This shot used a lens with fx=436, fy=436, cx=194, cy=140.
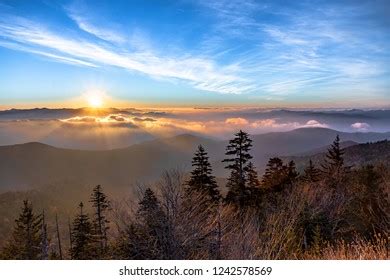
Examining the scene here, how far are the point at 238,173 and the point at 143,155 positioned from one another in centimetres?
409

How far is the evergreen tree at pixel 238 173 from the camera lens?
56.3 feet

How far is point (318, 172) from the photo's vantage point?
995 inches

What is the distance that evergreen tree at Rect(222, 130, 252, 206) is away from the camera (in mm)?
17172

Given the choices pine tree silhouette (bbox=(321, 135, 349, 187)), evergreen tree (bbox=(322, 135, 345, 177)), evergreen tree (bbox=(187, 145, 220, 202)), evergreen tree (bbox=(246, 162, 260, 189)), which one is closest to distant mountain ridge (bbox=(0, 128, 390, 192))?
evergreen tree (bbox=(187, 145, 220, 202))

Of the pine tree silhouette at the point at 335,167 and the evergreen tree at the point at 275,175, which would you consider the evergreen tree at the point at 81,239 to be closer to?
the evergreen tree at the point at 275,175

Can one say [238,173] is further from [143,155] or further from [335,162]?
[335,162]

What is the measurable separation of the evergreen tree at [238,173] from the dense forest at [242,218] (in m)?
0.04

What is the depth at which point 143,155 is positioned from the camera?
17.8 m

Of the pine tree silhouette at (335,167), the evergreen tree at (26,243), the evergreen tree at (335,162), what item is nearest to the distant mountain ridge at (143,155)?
the pine tree silhouette at (335,167)

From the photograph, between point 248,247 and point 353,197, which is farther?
point 353,197

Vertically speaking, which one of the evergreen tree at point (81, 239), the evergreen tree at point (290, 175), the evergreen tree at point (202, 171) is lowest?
the evergreen tree at point (81, 239)
